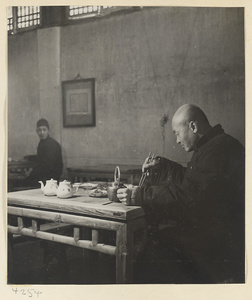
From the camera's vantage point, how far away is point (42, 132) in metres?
2.33

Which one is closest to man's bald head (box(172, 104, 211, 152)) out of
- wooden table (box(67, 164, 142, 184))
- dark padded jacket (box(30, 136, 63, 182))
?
wooden table (box(67, 164, 142, 184))

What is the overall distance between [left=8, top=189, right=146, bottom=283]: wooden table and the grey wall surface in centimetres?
33

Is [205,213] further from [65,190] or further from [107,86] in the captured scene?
[107,86]

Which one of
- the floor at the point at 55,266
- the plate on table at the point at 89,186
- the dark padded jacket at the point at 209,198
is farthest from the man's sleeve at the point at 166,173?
the floor at the point at 55,266

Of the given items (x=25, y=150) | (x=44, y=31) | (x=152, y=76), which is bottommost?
(x=25, y=150)

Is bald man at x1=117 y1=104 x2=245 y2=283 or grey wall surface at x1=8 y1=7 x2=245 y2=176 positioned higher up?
grey wall surface at x1=8 y1=7 x2=245 y2=176

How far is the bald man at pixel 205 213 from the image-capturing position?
214 cm

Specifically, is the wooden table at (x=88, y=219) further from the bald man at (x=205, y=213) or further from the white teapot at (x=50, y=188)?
the bald man at (x=205, y=213)

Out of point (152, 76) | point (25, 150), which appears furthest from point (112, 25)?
point (25, 150)

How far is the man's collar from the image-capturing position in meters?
2.22

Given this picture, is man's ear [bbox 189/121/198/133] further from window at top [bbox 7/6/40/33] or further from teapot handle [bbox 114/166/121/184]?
window at top [bbox 7/6/40/33]
